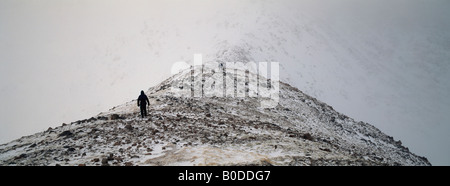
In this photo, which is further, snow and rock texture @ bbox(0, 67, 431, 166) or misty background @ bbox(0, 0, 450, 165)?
misty background @ bbox(0, 0, 450, 165)

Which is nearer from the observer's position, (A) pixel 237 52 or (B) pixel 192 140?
(B) pixel 192 140

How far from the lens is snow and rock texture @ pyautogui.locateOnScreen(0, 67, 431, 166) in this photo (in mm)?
11084

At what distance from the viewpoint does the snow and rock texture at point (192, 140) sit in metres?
11.1

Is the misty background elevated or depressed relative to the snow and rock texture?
elevated

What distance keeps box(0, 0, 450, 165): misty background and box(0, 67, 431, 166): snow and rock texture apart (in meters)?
13.2

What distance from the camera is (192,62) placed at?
35094mm

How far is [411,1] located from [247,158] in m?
55.1

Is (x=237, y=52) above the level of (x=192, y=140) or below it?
above

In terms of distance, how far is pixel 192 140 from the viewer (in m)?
13.3

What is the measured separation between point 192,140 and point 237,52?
77.1ft

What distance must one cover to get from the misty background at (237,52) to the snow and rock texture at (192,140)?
43.4ft

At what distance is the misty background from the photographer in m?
34.4

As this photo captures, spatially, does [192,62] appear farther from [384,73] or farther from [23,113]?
[384,73]
